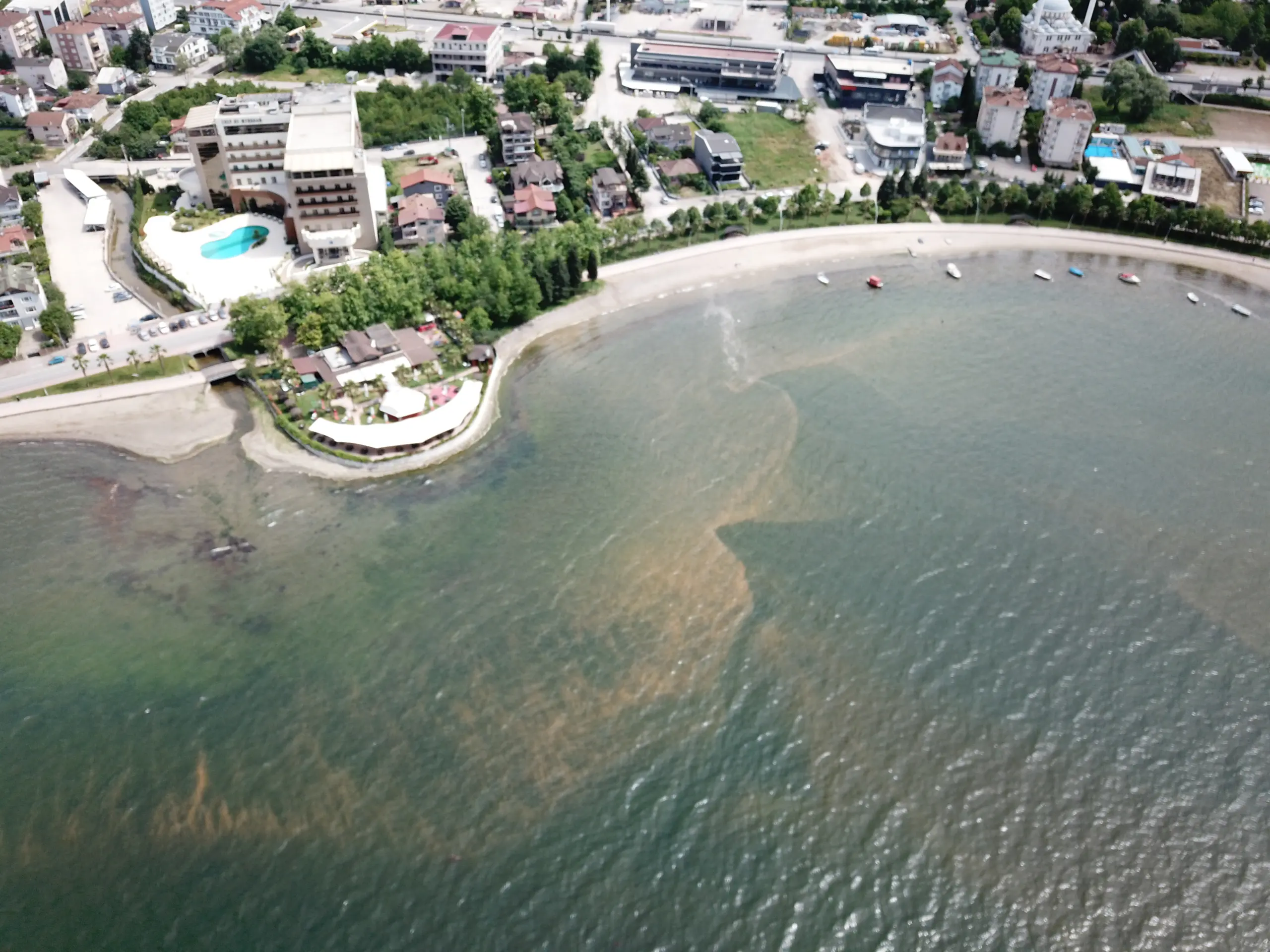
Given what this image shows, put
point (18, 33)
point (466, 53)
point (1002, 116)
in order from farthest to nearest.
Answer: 1. point (18, 33)
2. point (466, 53)
3. point (1002, 116)

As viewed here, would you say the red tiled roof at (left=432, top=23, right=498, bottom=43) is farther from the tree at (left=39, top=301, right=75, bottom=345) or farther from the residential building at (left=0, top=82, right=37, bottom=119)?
the tree at (left=39, top=301, right=75, bottom=345)

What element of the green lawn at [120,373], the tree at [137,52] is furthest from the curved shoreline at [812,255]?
the tree at [137,52]

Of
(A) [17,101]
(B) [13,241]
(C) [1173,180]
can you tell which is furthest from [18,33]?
(C) [1173,180]

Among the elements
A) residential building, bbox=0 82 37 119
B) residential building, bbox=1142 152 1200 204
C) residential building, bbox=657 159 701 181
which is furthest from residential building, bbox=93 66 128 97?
residential building, bbox=1142 152 1200 204

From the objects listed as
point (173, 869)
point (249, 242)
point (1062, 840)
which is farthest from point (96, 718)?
point (249, 242)

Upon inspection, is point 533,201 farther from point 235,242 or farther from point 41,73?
point 41,73

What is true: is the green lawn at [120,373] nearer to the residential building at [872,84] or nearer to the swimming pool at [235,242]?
the swimming pool at [235,242]
